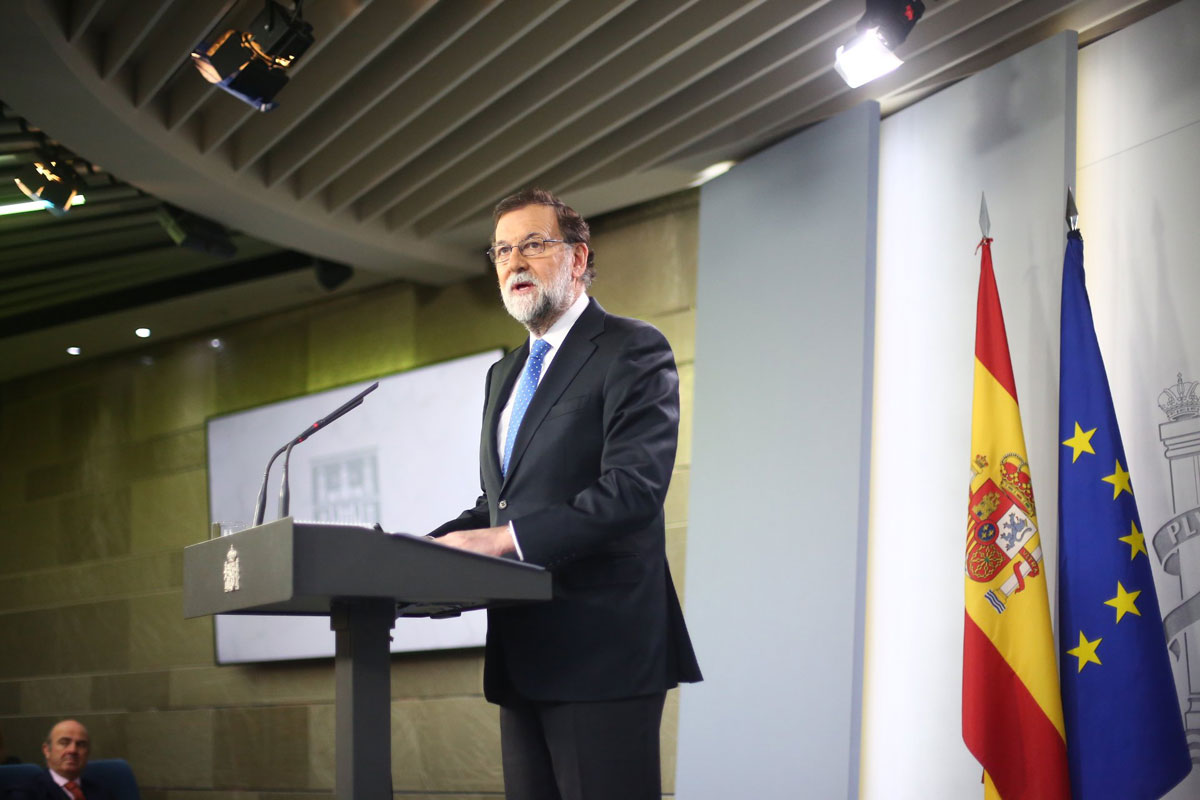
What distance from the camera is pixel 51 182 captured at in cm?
471

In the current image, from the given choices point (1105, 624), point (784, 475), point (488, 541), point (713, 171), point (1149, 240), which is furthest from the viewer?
point (713, 171)

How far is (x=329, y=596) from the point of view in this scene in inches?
58.6

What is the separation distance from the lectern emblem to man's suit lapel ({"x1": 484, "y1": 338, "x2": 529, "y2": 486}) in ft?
1.69

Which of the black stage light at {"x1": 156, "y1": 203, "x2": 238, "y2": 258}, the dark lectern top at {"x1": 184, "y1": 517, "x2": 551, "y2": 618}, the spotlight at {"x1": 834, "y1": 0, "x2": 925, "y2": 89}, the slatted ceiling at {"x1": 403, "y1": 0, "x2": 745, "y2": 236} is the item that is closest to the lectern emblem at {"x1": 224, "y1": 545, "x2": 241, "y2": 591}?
the dark lectern top at {"x1": 184, "y1": 517, "x2": 551, "y2": 618}

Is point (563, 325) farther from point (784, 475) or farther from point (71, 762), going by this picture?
point (71, 762)

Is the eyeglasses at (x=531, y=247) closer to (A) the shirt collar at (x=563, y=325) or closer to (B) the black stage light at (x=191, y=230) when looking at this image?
(A) the shirt collar at (x=563, y=325)

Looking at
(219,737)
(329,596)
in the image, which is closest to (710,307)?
(329,596)

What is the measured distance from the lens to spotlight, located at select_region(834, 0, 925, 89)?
353 cm

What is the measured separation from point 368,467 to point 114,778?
185 centimetres

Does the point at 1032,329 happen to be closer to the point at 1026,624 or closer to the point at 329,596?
the point at 1026,624

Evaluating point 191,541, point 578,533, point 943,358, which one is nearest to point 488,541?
point 578,533

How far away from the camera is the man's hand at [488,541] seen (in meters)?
1.73

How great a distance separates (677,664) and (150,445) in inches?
245

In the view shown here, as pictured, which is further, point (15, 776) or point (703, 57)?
point (15, 776)
